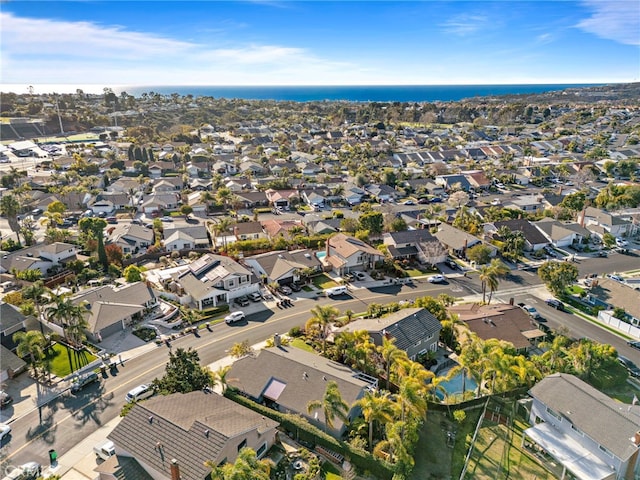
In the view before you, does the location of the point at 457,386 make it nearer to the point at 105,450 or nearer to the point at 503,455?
the point at 503,455

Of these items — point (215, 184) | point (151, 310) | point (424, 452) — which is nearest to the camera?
point (424, 452)

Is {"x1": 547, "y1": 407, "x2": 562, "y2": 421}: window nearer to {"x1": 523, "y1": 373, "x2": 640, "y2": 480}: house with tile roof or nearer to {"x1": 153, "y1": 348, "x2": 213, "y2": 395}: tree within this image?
{"x1": 523, "y1": 373, "x2": 640, "y2": 480}: house with tile roof

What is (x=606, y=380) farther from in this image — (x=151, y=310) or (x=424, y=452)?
(x=151, y=310)


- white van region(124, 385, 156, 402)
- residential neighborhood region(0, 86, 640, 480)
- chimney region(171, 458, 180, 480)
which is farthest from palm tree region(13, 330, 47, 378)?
chimney region(171, 458, 180, 480)

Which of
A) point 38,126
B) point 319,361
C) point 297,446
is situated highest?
point 38,126

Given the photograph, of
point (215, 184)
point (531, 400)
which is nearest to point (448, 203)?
point (215, 184)

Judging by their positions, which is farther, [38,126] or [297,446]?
[38,126]

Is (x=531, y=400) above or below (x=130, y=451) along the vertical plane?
below
